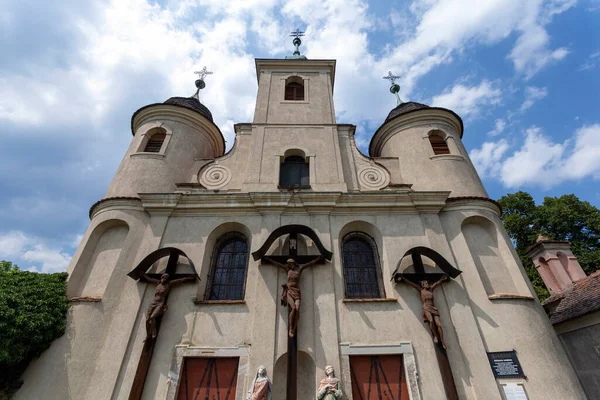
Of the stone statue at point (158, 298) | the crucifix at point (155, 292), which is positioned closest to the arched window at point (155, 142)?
the crucifix at point (155, 292)

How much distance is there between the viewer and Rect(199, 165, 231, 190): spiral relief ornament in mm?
11320

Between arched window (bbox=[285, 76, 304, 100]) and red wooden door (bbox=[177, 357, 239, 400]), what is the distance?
38.7 ft

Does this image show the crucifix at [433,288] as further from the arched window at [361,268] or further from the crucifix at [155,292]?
Answer: the crucifix at [155,292]

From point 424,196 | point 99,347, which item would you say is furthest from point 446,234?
point 99,347

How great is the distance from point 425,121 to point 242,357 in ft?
37.6

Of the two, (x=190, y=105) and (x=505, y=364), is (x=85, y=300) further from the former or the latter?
(x=505, y=364)

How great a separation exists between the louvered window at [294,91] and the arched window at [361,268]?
8.21 meters

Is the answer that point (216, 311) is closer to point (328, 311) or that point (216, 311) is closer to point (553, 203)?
point (328, 311)

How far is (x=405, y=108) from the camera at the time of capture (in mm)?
14539

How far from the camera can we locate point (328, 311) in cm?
820

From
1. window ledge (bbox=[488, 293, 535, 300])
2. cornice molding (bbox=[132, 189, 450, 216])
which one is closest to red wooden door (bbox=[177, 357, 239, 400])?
cornice molding (bbox=[132, 189, 450, 216])

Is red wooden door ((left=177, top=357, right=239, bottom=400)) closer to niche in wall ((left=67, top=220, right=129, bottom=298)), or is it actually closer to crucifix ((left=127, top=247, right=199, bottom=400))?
crucifix ((left=127, top=247, right=199, bottom=400))

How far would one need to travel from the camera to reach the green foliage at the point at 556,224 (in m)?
19.8

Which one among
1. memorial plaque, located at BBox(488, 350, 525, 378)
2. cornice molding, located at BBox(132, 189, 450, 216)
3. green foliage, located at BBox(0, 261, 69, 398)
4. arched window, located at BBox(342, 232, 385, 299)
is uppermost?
cornice molding, located at BBox(132, 189, 450, 216)
